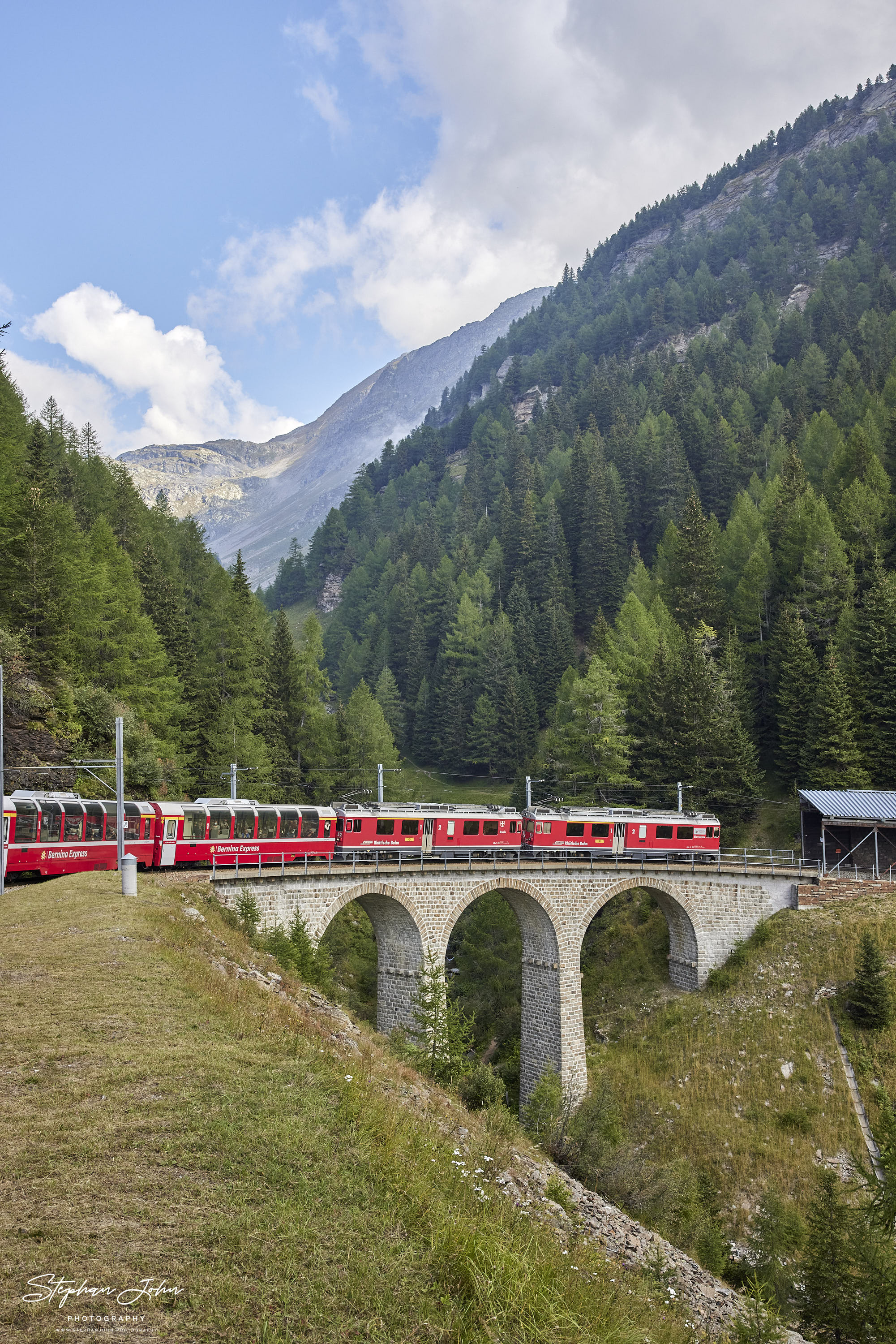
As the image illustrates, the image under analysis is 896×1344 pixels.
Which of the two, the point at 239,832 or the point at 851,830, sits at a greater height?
the point at 239,832

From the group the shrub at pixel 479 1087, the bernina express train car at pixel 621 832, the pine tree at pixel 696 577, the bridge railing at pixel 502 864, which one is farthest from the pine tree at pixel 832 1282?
the pine tree at pixel 696 577

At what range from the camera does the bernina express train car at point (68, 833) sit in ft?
92.8

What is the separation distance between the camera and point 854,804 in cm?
4281

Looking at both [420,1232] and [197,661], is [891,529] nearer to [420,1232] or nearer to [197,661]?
[197,661]

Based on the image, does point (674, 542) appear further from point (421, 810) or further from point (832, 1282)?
point (832, 1282)

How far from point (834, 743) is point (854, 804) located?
9.54 m

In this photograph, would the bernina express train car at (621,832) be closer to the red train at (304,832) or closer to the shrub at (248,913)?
the red train at (304,832)

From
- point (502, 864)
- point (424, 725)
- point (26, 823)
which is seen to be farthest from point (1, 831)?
point (424, 725)

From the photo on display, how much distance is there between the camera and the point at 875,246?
147000 millimetres

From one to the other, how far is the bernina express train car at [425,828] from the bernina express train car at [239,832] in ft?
3.12

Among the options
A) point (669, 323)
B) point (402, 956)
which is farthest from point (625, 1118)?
point (669, 323)

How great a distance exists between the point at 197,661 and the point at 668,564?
47063 millimetres

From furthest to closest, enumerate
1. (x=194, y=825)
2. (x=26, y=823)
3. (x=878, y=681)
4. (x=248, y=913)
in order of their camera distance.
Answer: (x=878, y=681), (x=194, y=825), (x=26, y=823), (x=248, y=913)

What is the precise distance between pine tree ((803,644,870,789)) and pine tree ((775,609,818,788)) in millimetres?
1847
